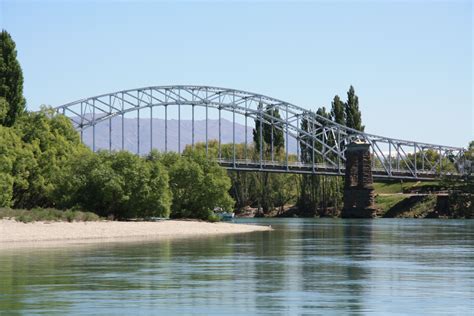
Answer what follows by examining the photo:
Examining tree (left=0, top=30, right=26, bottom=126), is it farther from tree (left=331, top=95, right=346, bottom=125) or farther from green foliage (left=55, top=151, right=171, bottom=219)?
tree (left=331, top=95, right=346, bottom=125)

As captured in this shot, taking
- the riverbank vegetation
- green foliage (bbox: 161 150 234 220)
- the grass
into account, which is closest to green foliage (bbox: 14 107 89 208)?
the riverbank vegetation

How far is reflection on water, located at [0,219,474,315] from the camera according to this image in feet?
105

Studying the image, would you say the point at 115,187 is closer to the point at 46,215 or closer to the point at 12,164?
the point at 12,164

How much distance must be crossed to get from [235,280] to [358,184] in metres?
127

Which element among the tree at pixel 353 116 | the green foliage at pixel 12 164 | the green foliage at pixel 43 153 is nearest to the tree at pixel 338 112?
the tree at pixel 353 116

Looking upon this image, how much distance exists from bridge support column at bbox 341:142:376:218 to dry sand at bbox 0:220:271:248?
70.2 m

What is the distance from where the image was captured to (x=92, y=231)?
250 feet

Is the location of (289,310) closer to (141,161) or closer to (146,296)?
(146,296)

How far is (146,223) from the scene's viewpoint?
87250 millimetres

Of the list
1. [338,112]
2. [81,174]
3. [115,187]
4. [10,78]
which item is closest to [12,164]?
[81,174]

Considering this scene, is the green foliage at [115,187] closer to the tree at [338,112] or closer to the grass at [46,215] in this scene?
the grass at [46,215]

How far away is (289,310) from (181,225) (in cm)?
6003

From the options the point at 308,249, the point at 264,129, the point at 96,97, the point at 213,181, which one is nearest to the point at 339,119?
the point at 264,129

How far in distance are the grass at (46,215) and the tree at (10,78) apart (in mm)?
19034
